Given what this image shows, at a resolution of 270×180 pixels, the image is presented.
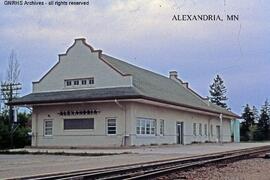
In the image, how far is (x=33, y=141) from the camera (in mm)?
40375

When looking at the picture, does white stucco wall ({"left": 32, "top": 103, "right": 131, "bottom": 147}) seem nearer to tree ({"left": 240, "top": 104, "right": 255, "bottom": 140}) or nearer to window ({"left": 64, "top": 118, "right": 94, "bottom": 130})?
window ({"left": 64, "top": 118, "right": 94, "bottom": 130})

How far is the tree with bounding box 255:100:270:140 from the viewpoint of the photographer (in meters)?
84.1

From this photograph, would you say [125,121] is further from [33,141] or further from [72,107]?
[33,141]

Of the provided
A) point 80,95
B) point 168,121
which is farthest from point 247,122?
point 80,95

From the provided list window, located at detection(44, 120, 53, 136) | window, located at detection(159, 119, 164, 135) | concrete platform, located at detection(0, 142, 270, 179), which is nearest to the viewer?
concrete platform, located at detection(0, 142, 270, 179)

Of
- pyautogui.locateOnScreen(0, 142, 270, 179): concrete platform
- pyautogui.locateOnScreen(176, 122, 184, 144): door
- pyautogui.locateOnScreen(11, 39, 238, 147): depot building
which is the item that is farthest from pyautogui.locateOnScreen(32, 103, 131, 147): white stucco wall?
pyautogui.locateOnScreen(176, 122, 184, 144): door

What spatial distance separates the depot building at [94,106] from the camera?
36.9 meters

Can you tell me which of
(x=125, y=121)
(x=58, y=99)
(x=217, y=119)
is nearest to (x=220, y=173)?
(x=125, y=121)

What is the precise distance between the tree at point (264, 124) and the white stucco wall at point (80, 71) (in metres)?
49.9

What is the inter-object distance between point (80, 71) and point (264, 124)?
56.1m

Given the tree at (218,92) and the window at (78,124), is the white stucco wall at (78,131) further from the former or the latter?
the tree at (218,92)

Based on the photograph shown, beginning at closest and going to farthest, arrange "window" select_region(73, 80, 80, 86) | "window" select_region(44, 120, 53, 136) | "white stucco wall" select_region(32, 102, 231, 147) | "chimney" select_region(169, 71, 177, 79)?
"white stucco wall" select_region(32, 102, 231, 147), "window" select_region(44, 120, 53, 136), "window" select_region(73, 80, 80, 86), "chimney" select_region(169, 71, 177, 79)

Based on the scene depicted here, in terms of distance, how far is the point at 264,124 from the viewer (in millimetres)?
89062

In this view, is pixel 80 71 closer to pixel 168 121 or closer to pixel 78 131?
pixel 78 131
